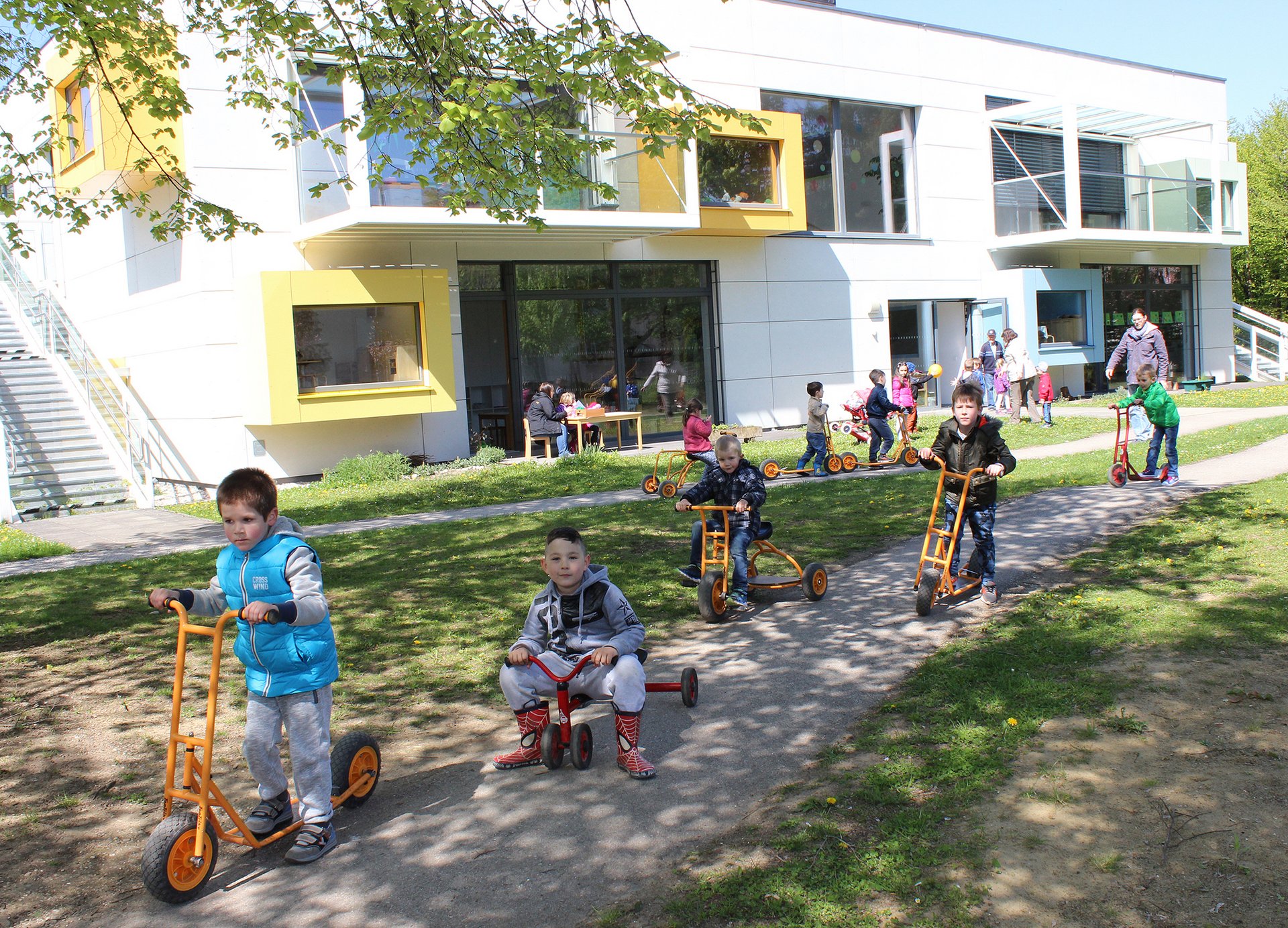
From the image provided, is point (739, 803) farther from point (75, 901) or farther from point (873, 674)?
point (75, 901)

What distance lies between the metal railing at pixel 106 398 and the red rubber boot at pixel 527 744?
13.2m

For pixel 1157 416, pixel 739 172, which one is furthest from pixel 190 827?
pixel 739 172

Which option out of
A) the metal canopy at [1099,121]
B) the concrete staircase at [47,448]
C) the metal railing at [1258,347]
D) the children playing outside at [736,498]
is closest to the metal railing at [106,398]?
the concrete staircase at [47,448]

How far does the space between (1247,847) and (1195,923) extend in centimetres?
56

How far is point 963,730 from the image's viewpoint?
16.5 feet

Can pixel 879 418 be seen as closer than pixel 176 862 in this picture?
No

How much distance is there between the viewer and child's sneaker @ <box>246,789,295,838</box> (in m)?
4.31

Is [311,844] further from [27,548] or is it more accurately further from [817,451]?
[817,451]

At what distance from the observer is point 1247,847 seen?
A: 3719 millimetres

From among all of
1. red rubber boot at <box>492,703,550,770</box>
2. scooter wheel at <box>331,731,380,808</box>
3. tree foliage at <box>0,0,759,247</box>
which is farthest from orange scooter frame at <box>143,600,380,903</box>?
tree foliage at <box>0,0,759,247</box>

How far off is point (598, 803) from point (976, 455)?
4233 millimetres

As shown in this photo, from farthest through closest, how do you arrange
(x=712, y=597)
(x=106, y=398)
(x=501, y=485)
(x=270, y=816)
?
(x=106, y=398) → (x=501, y=485) → (x=712, y=597) → (x=270, y=816)

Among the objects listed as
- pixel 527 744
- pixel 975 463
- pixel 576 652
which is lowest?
pixel 527 744

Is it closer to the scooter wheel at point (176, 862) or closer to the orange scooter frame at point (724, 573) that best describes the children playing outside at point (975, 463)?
the orange scooter frame at point (724, 573)
